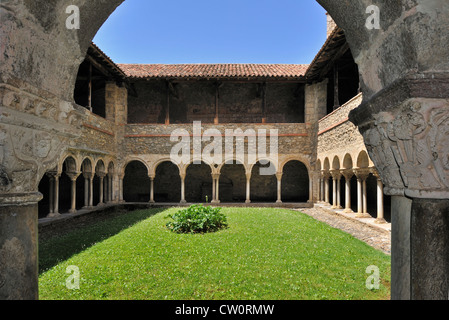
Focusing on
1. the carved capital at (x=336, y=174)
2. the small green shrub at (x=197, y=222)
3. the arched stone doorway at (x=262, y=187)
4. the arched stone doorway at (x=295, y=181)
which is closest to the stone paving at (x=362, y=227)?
the carved capital at (x=336, y=174)

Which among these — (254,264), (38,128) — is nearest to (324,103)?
(254,264)

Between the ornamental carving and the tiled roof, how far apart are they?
13219mm

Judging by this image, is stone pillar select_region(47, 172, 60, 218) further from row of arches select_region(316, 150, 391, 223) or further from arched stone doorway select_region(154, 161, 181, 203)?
row of arches select_region(316, 150, 391, 223)

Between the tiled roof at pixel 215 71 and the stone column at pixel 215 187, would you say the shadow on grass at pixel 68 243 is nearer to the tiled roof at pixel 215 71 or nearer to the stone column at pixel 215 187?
the stone column at pixel 215 187

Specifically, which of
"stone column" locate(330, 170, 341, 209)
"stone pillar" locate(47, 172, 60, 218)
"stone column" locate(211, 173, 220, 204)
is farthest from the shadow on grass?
"stone column" locate(330, 170, 341, 209)

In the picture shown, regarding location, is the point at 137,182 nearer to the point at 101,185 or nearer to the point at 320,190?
the point at 101,185

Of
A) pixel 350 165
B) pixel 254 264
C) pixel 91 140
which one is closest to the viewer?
pixel 254 264

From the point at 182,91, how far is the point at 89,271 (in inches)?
587

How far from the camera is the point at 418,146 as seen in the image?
1.67 m

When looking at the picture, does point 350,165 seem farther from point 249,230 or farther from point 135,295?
point 135,295

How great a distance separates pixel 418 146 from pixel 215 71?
1506 cm

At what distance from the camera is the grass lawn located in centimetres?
397

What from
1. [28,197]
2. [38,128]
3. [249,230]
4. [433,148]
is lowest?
[249,230]

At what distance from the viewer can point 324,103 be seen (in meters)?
14.4
